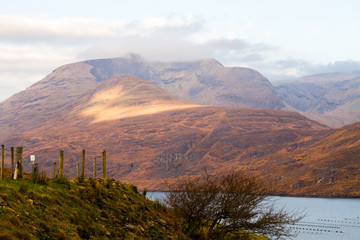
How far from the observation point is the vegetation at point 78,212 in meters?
18.7

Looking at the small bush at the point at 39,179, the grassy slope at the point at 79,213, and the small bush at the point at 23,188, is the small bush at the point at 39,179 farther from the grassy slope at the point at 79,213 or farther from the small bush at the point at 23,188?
the small bush at the point at 23,188

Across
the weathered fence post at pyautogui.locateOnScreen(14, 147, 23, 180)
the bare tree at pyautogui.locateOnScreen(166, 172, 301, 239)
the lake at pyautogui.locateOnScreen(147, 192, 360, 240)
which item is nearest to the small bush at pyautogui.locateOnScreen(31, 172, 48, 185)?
the weathered fence post at pyautogui.locateOnScreen(14, 147, 23, 180)

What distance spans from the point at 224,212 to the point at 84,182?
11.4m

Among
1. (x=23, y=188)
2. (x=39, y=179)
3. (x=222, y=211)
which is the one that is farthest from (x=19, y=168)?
(x=222, y=211)

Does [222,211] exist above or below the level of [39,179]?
below

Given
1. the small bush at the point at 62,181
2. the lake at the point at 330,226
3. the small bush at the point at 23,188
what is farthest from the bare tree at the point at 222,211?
the lake at the point at 330,226

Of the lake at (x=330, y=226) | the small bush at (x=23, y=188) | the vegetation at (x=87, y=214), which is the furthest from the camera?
the lake at (x=330, y=226)

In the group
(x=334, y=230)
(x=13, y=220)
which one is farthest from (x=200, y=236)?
(x=334, y=230)

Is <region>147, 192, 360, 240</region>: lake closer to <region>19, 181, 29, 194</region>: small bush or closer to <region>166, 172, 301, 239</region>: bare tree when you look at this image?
<region>166, 172, 301, 239</region>: bare tree

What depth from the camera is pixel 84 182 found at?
28.4 m

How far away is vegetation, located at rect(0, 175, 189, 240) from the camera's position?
61.3ft

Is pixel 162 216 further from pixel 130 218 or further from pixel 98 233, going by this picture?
pixel 98 233

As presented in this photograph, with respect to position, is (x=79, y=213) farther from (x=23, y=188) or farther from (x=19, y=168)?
(x=19, y=168)

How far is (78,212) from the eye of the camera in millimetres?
23453
